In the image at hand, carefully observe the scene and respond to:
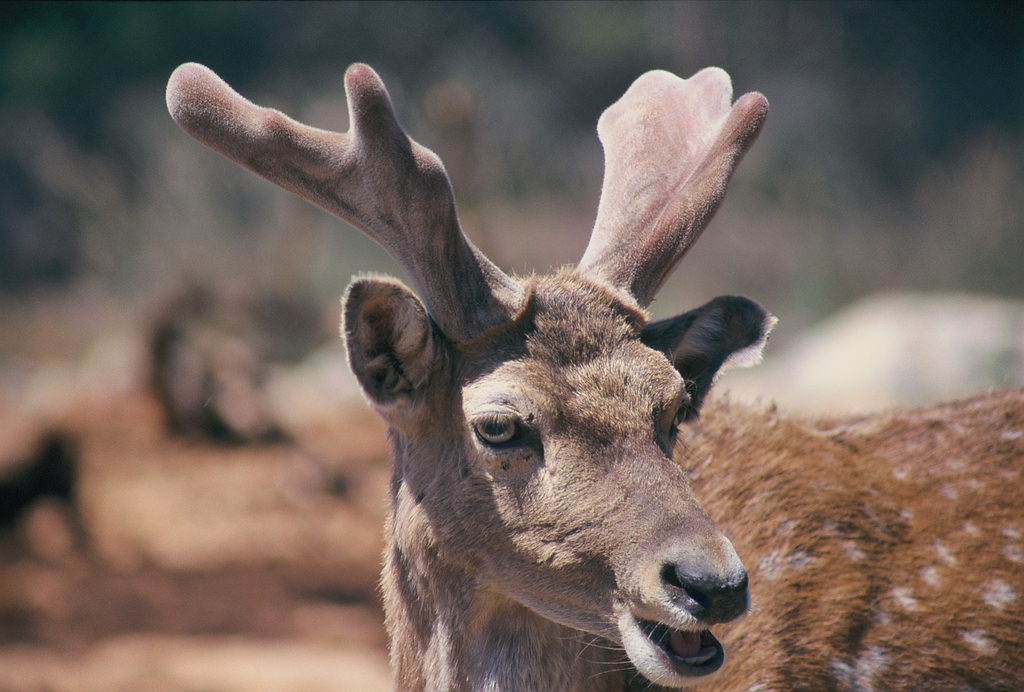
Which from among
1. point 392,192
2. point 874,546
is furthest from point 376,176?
point 874,546

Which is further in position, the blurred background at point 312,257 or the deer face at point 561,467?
the blurred background at point 312,257

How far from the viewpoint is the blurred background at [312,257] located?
303 inches

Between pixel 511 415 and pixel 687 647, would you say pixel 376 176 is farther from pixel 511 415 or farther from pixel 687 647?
pixel 687 647

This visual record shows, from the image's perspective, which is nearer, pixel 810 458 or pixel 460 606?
pixel 460 606

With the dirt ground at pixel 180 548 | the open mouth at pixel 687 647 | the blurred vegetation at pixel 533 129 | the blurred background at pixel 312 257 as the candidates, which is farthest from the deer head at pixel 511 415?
the blurred vegetation at pixel 533 129

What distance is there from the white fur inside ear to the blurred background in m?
→ 0.79

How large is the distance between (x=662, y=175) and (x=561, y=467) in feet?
4.29

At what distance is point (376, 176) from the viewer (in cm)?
307

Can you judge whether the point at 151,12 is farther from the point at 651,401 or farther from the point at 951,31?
the point at 651,401

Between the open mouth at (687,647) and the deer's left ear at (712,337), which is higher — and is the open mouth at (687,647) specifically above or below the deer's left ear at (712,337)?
below

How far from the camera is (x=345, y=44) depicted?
20141mm

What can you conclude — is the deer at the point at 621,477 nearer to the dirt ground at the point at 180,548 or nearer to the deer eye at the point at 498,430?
the deer eye at the point at 498,430

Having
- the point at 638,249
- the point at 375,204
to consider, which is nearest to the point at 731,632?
the point at 638,249

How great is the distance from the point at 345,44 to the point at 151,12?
3683mm
